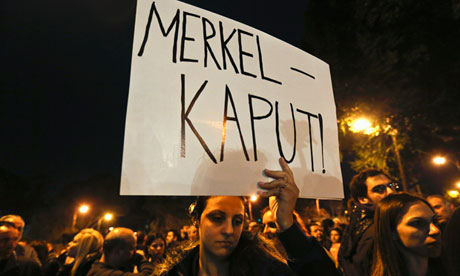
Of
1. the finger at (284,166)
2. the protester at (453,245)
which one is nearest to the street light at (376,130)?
the protester at (453,245)

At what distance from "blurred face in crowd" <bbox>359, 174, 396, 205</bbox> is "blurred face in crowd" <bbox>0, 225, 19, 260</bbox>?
15.4 ft

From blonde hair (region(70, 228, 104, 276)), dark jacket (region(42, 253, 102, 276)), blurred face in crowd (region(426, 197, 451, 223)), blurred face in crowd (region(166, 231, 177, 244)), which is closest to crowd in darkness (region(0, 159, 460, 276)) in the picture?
dark jacket (region(42, 253, 102, 276))

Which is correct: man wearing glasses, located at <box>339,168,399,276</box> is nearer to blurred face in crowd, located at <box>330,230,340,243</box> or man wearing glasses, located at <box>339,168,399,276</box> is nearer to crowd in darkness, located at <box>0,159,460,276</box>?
crowd in darkness, located at <box>0,159,460,276</box>

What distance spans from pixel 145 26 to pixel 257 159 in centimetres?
105

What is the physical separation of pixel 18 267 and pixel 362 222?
14.8 feet

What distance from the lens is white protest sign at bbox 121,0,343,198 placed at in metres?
1.52

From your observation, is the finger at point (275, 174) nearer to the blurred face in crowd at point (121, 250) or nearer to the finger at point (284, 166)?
the finger at point (284, 166)

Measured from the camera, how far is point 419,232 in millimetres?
2213

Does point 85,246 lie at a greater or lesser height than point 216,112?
lesser

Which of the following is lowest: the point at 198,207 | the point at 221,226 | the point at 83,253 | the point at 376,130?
the point at 83,253

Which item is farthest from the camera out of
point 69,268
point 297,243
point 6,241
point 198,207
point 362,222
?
point 69,268

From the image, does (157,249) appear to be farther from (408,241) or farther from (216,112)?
(216,112)

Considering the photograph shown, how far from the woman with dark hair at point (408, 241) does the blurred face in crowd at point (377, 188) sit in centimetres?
103

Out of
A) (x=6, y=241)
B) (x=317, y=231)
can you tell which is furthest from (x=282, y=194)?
(x=317, y=231)
